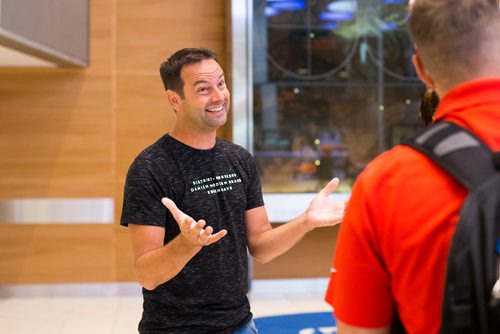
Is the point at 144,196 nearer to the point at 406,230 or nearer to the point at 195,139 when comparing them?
the point at 195,139

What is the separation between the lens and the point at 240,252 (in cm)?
206

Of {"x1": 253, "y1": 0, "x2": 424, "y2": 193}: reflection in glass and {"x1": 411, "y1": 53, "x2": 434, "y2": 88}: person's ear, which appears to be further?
{"x1": 253, "y1": 0, "x2": 424, "y2": 193}: reflection in glass

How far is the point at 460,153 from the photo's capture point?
0.89m

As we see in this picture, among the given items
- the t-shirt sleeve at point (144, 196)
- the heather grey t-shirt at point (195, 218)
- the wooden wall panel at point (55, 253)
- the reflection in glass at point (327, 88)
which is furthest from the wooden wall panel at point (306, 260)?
the t-shirt sleeve at point (144, 196)

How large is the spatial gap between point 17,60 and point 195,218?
3913 millimetres

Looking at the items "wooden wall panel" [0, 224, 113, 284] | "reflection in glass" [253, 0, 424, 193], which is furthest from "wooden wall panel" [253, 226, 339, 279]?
"wooden wall panel" [0, 224, 113, 284]

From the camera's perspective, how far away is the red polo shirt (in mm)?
904

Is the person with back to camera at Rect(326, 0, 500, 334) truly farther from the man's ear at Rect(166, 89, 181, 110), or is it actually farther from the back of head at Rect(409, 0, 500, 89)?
the man's ear at Rect(166, 89, 181, 110)

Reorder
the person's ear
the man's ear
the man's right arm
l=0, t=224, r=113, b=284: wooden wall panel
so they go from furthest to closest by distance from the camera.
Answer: l=0, t=224, r=113, b=284: wooden wall panel
the man's ear
the man's right arm
the person's ear

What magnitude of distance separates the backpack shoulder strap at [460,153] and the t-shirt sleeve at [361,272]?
0.11 m

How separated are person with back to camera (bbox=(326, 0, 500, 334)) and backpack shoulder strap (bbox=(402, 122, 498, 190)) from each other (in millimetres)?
20

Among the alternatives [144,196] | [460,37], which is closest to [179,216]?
[144,196]

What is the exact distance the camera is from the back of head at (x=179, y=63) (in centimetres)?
220

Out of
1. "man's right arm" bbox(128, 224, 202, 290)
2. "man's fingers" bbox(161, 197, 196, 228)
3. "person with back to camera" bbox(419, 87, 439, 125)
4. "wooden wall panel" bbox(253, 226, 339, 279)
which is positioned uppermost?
"person with back to camera" bbox(419, 87, 439, 125)
